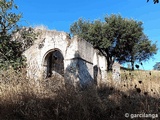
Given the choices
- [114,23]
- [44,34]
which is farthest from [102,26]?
[44,34]

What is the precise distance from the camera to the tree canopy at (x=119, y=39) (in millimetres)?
25219

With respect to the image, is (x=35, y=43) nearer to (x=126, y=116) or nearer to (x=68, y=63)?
(x=68, y=63)

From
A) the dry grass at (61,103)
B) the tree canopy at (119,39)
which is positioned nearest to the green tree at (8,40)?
the dry grass at (61,103)

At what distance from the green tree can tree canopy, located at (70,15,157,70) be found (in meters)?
15.1

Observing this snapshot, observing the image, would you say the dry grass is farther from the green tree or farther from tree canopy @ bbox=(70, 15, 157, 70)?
tree canopy @ bbox=(70, 15, 157, 70)

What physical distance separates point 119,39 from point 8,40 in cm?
1715

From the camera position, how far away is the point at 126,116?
3.97 metres

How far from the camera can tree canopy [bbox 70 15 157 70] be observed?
2522 cm

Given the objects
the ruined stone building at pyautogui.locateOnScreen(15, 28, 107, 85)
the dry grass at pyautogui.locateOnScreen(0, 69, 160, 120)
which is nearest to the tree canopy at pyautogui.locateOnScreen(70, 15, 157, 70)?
the ruined stone building at pyautogui.locateOnScreen(15, 28, 107, 85)

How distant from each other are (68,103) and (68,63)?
6.49 meters

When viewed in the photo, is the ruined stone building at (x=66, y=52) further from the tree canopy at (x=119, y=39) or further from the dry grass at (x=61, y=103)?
the tree canopy at (x=119, y=39)

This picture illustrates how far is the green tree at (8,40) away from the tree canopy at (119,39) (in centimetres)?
1507

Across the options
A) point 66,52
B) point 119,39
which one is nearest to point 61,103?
point 66,52

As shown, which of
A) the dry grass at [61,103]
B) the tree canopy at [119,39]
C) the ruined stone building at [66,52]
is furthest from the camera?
the tree canopy at [119,39]
